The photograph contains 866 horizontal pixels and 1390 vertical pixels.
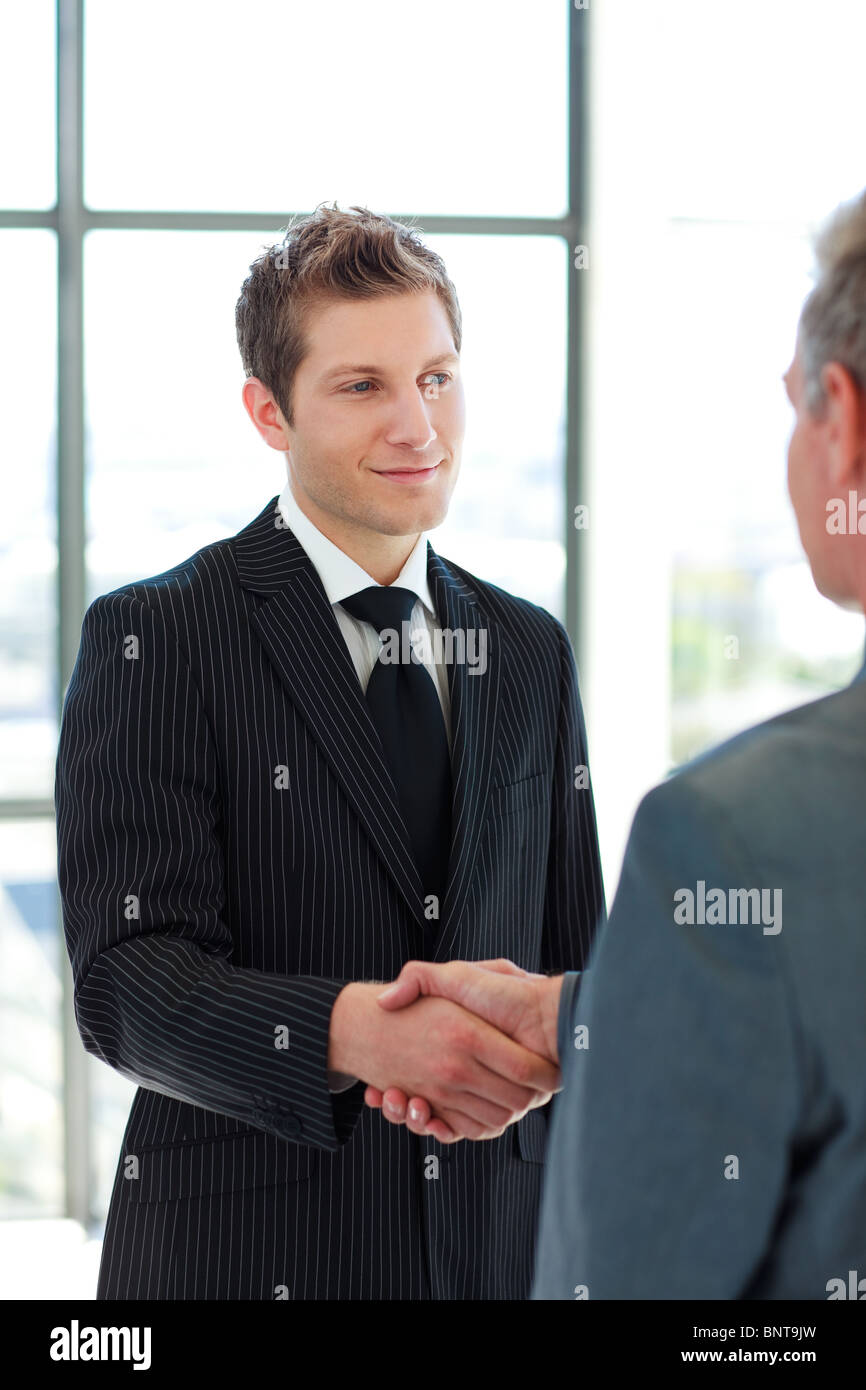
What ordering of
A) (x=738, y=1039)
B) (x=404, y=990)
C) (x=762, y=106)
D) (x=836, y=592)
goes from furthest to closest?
1. (x=762, y=106)
2. (x=404, y=990)
3. (x=836, y=592)
4. (x=738, y=1039)

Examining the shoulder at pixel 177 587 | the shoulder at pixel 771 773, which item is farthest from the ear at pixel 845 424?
the shoulder at pixel 177 587

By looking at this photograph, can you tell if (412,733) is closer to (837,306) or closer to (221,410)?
(837,306)

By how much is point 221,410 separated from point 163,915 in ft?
8.51

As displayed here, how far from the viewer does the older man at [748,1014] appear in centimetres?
77

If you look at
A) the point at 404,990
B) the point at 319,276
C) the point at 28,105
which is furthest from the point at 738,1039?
the point at 28,105

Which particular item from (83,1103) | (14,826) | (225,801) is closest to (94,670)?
(225,801)

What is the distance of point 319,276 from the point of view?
5.20 ft

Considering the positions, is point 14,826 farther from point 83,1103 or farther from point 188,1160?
point 188,1160

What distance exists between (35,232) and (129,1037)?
2.81m

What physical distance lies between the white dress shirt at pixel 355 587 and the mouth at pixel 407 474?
0.11 m

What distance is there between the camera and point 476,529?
392 cm

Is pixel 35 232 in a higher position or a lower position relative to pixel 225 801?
higher
